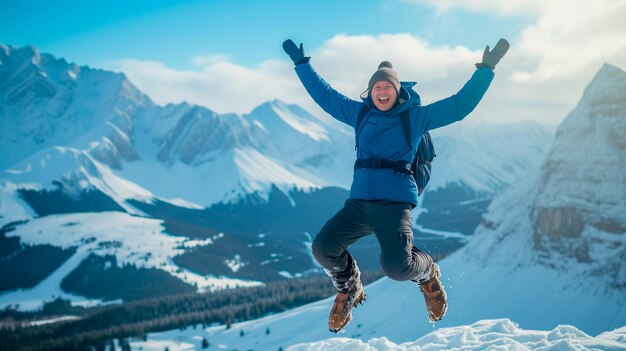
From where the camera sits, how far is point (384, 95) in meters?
9.31

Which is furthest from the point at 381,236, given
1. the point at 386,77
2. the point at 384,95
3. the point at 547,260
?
the point at 547,260

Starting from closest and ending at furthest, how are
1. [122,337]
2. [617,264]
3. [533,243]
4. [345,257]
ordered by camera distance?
1. [345,257]
2. [617,264]
3. [533,243]
4. [122,337]

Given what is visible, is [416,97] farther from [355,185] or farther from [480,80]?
[355,185]

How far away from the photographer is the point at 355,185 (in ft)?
31.9

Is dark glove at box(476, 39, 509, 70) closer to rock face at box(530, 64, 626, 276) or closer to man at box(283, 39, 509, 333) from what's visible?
man at box(283, 39, 509, 333)

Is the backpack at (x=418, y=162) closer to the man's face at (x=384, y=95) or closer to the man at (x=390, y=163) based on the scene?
the man at (x=390, y=163)

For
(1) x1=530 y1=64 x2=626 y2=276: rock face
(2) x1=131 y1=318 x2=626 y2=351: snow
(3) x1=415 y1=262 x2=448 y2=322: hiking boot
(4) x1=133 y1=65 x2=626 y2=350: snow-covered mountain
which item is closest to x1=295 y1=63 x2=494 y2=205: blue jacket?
(3) x1=415 y1=262 x2=448 y2=322: hiking boot

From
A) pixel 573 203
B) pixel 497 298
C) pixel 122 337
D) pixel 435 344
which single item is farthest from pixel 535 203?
pixel 122 337

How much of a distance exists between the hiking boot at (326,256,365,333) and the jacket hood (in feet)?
12.2

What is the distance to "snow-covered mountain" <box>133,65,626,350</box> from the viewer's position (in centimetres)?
7575

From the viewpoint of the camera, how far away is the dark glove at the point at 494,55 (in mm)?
9273

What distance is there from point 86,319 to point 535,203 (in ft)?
495

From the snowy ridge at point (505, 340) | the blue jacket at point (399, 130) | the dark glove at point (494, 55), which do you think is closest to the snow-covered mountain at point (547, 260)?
the snowy ridge at point (505, 340)

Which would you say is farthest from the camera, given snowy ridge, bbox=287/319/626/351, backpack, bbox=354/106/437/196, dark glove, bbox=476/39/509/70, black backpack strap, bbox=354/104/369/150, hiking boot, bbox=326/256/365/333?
hiking boot, bbox=326/256/365/333
